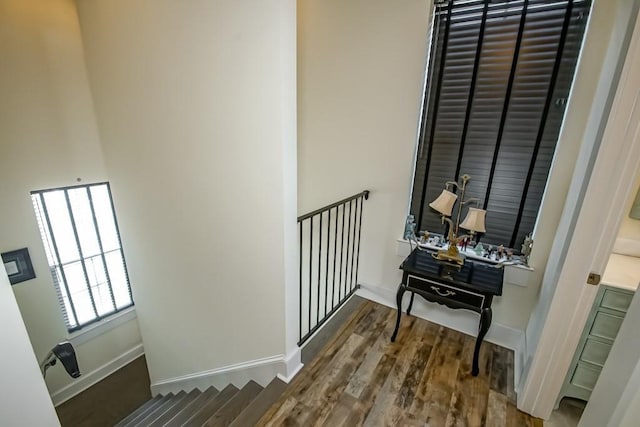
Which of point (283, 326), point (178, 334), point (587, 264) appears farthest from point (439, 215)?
point (178, 334)

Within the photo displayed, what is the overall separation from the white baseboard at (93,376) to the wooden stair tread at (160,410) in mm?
1342

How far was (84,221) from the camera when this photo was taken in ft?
11.0

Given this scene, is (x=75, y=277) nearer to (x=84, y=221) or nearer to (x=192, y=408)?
(x=84, y=221)

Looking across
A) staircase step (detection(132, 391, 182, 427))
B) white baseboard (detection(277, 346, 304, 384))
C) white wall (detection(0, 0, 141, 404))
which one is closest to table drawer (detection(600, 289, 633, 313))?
white baseboard (detection(277, 346, 304, 384))

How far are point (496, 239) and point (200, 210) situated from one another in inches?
87.9

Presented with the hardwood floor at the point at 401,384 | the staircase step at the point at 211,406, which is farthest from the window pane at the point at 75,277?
the hardwood floor at the point at 401,384

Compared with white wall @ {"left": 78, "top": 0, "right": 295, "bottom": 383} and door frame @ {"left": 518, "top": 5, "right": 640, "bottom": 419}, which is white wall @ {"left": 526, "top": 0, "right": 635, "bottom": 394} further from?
white wall @ {"left": 78, "top": 0, "right": 295, "bottom": 383}

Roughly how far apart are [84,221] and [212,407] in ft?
8.89

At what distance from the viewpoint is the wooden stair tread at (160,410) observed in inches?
A: 100.0

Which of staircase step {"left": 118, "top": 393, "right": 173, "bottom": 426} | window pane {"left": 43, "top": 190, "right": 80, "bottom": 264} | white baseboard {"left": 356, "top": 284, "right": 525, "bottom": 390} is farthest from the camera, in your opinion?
window pane {"left": 43, "top": 190, "right": 80, "bottom": 264}

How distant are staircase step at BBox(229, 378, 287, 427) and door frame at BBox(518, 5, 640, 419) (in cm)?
147

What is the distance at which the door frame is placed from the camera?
116cm

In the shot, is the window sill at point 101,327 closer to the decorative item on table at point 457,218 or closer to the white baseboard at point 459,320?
the white baseboard at point 459,320

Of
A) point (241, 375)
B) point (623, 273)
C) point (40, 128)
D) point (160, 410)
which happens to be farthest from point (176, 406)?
point (623, 273)
